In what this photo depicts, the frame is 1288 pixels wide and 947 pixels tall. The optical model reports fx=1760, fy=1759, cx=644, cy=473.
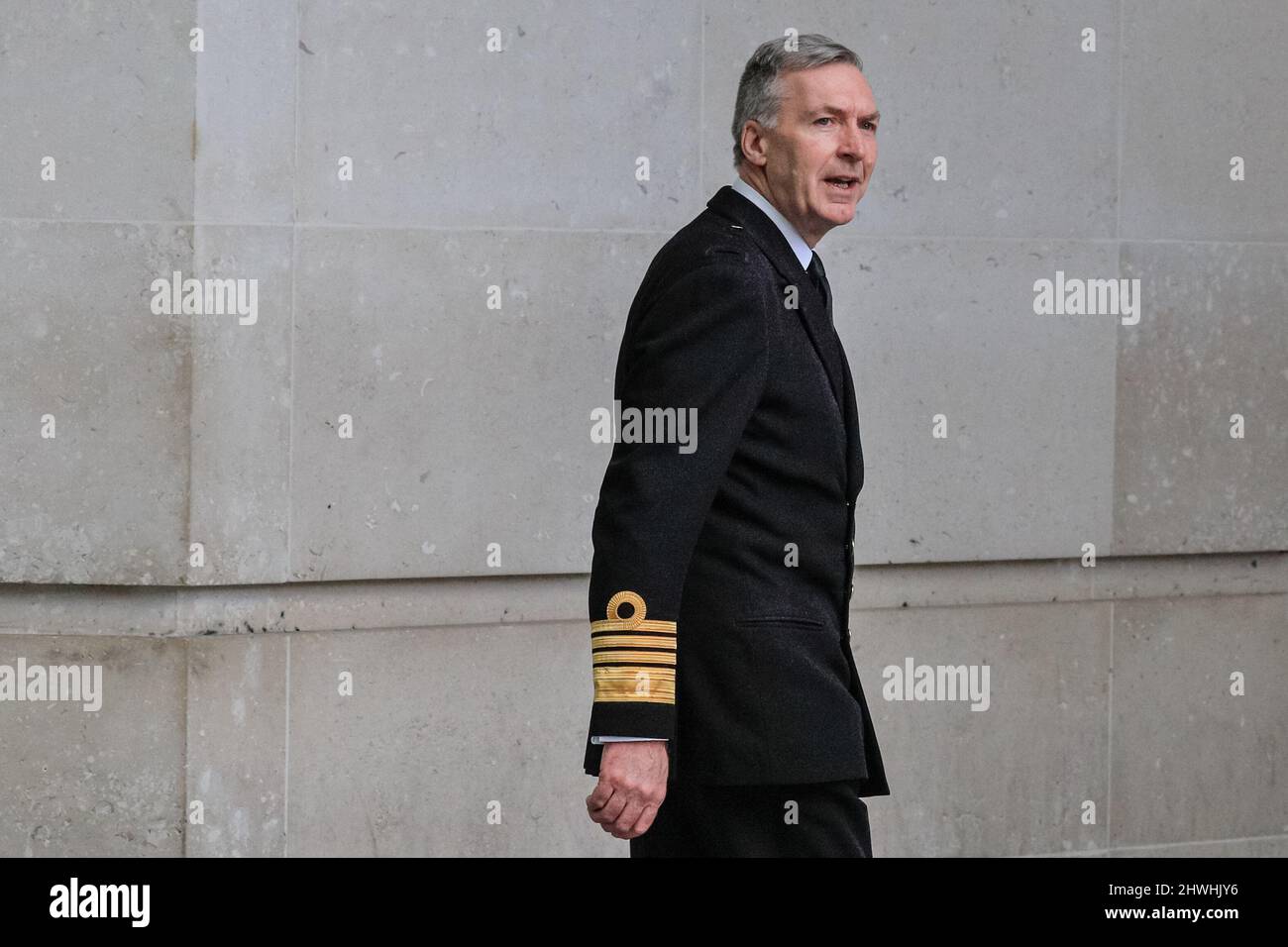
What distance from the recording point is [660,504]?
286cm

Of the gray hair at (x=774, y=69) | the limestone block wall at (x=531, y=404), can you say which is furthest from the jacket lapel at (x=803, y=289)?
the limestone block wall at (x=531, y=404)

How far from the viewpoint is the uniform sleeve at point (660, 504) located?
2859mm

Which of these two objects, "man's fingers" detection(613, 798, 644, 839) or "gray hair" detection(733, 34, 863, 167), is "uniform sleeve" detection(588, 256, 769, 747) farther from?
"gray hair" detection(733, 34, 863, 167)

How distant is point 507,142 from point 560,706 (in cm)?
160

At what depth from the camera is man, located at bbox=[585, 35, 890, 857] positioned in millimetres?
2869

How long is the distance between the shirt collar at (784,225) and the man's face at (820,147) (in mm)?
17

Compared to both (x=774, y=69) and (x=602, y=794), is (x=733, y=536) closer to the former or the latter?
(x=602, y=794)

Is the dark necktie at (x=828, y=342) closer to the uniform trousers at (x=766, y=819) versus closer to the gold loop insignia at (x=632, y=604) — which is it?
the gold loop insignia at (x=632, y=604)

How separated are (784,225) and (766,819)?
1.08m

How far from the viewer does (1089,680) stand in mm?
5480

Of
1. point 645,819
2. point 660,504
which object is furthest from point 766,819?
point 660,504

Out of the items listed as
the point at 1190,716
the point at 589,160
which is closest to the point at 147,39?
the point at 589,160

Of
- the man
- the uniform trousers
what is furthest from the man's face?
the uniform trousers

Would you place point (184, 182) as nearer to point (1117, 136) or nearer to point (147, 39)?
point (147, 39)
